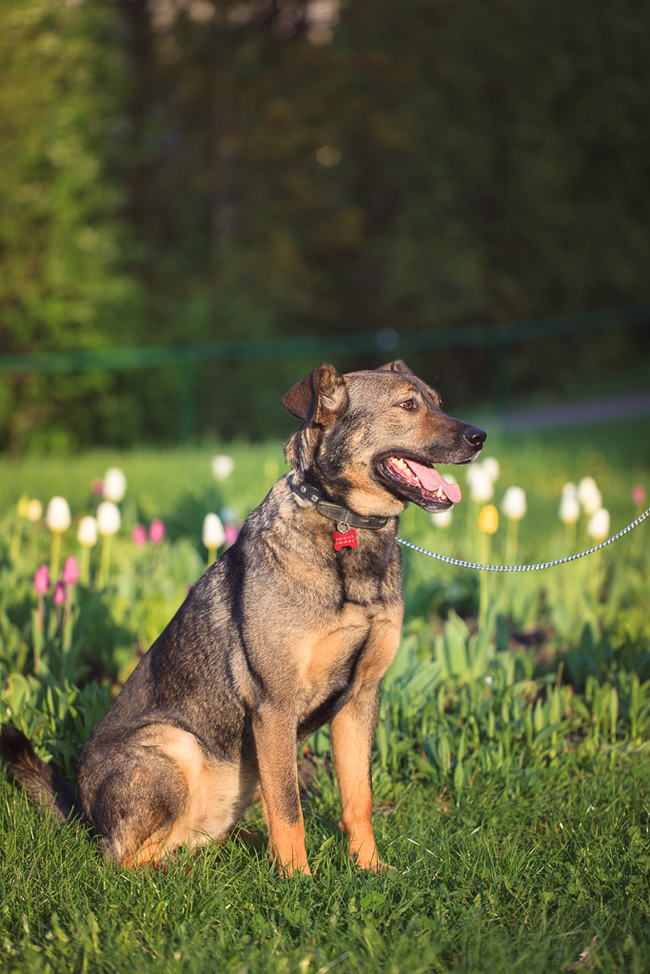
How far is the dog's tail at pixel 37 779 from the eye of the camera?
2.98m

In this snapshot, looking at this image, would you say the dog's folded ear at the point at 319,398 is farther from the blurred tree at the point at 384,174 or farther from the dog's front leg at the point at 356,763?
the blurred tree at the point at 384,174

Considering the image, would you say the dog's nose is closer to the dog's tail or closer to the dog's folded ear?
the dog's folded ear

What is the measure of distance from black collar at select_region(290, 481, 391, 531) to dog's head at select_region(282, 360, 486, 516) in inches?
1.1

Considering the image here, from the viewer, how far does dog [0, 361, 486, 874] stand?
2.79 meters

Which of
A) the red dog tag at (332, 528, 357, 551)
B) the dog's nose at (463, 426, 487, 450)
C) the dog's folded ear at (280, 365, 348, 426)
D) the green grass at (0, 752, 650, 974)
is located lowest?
the green grass at (0, 752, 650, 974)

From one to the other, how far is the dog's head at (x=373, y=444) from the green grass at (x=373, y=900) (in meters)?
1.22

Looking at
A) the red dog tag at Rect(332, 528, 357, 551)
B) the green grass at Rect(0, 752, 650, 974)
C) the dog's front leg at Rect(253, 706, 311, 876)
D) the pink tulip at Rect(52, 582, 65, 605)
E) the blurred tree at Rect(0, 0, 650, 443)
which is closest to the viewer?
the green grass at Rect(0, 752, 650, 974)

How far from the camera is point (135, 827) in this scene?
2.76 meters

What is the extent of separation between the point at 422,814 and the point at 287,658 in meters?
0.95

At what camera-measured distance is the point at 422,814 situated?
127 inches

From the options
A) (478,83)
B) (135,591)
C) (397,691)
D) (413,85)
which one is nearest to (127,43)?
(413,85)

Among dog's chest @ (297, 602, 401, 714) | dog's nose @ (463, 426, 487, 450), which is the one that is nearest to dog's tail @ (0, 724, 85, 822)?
dog's chest @ (297, 602, 401, 714)

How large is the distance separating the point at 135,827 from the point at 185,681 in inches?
20.1

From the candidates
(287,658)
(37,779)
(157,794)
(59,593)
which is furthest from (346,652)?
(59,593)
